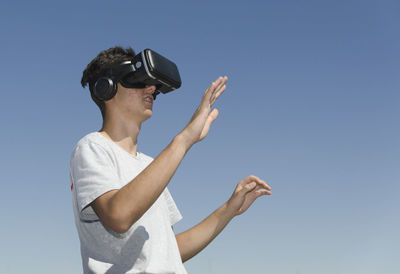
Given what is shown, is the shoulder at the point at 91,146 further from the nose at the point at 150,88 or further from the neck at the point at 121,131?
the nose at the point at 150,88

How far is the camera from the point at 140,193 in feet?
8.59

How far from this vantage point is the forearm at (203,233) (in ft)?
12.9

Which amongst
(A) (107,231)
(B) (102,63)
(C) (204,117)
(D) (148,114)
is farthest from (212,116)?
(B) (102,63)

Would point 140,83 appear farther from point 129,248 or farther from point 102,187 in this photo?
point 129,248

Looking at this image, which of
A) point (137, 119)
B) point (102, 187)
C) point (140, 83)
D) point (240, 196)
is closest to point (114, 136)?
point (137, 119)

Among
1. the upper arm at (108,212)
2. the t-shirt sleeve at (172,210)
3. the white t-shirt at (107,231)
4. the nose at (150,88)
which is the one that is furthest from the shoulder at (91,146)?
the t-shirt sleeve at (172,210)

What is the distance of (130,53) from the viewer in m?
3.78

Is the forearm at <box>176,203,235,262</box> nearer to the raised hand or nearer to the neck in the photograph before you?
the raised hand

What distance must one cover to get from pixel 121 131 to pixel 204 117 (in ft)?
2.55

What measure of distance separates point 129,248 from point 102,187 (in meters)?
0.45

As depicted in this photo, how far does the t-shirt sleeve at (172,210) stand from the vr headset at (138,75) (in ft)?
3.07

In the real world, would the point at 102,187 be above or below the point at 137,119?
below

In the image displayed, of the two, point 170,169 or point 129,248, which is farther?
point 129,248

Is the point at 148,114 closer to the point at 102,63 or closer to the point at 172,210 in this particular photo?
the point at 102,63
